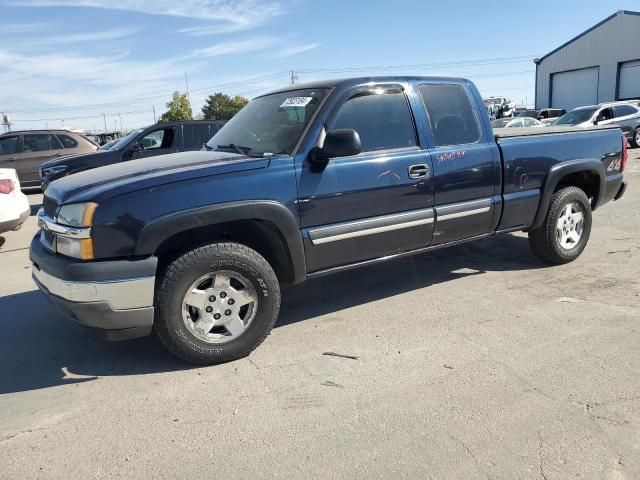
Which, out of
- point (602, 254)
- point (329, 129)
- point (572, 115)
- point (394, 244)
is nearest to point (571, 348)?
point (394, 244)

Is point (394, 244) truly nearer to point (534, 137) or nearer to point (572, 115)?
point (534, 137)

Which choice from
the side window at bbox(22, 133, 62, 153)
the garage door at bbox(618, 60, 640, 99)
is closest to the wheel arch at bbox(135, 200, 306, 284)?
the side window at bbox(22, 133, 62, 153)

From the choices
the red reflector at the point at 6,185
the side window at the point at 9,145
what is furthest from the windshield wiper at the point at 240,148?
the side window at the point at 9,145

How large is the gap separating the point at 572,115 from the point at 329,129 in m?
15.5

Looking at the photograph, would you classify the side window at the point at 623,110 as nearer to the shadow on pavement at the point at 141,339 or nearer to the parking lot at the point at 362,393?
the shadow on pavement at the point at 141,339

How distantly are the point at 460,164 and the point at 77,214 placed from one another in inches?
116

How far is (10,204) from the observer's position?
680cm

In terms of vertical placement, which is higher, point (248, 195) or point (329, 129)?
point (329, 129)

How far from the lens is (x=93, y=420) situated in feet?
9.53

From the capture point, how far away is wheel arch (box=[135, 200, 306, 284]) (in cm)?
317

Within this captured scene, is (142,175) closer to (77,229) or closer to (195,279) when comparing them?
(77,229)

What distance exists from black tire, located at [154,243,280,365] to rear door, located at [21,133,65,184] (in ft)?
36.3

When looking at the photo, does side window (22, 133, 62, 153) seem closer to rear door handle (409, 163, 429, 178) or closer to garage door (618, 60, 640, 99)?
rear door handle (409, 163, 429, 178)

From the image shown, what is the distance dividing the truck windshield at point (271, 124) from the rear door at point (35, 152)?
9.88 meters
